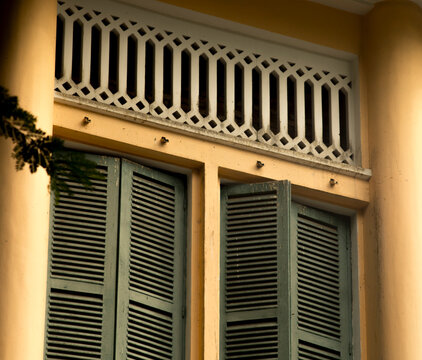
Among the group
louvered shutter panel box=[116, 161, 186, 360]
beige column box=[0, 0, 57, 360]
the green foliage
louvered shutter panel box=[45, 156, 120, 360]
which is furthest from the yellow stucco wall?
→ the green foliage

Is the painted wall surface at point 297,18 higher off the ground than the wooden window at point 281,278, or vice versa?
the painted wall surface at point 297,18

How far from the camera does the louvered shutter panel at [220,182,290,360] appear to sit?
408 inches

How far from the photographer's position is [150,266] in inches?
405

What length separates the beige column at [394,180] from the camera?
35.6ft

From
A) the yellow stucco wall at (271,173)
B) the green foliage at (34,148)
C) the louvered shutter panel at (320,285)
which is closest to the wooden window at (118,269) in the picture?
the yellow stucco wall at (271,173)

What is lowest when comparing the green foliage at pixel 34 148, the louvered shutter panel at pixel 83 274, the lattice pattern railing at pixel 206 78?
the green foliage at pixel 34 148

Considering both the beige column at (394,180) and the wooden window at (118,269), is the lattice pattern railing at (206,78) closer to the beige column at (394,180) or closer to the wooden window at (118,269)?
the beige column at (394,180)

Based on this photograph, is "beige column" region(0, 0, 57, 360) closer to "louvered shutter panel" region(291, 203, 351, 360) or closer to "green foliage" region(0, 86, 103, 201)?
Result: "louvered shutter panel" region(291, 203, 351, 360)

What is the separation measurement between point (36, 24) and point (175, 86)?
1.34m

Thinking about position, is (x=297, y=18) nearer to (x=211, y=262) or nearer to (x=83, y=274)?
(x=211, y=262)

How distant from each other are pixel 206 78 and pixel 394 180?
1.77m

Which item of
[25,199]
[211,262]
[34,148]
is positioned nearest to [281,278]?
[211,262]

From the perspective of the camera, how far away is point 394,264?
36.1ft

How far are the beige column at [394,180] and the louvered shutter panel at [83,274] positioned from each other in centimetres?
227
